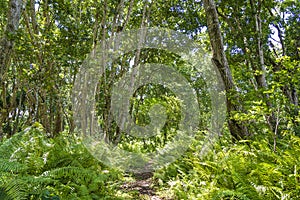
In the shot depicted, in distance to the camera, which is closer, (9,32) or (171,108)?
(9,32)

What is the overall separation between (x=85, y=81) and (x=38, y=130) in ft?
10.1

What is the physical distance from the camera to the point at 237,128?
5.68 metres

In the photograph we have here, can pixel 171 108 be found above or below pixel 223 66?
below

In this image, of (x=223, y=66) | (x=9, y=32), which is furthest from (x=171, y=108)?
(x=9, y=32)

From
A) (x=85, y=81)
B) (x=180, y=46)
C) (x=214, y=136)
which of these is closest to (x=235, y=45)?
(x=180, y=46)

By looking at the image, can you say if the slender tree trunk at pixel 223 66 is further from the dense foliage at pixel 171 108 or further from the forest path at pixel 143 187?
the forest path at pixel 143 187

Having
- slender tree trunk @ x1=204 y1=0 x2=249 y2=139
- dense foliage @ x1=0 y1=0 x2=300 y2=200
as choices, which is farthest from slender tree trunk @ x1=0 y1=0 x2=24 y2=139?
slender tree trunk @ x1=204 y1=0 x2=249 y2=139

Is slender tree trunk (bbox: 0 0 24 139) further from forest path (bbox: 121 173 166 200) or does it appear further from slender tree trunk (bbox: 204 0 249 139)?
slender tree trunk (bbox: 204 0 249 139)

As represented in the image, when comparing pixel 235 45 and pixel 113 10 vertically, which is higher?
pixel 113 10

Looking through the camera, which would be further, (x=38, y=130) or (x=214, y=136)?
(x=214, y=136)

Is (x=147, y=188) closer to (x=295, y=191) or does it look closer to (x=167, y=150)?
(x=167, y=150)

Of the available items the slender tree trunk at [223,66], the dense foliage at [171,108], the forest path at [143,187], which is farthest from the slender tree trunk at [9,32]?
the slender tree trunk at [223,66]

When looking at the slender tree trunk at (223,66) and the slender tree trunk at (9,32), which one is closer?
the slender tree trunk at (9,32)

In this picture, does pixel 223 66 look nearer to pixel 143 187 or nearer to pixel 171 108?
pixel 143 187
